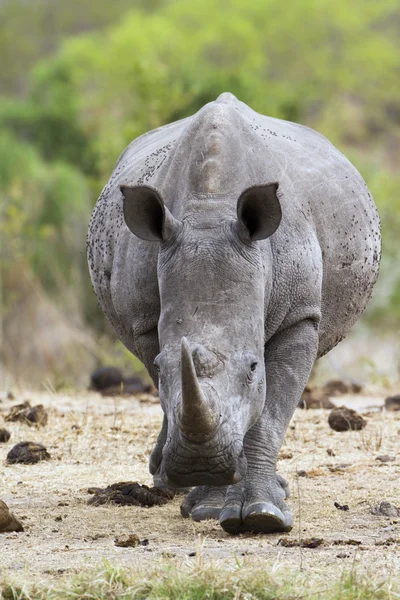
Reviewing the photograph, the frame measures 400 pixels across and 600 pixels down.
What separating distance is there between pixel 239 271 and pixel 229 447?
0.80m

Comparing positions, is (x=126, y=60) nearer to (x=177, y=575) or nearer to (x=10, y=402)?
(x=10, y=402)

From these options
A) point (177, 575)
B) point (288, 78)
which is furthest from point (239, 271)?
point (288, 78)

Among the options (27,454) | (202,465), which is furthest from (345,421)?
(202,465)

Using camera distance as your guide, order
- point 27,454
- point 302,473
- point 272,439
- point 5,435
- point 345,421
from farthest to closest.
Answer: point 345,421, point 5,435, point 27,454, point 302,473, point 272,439

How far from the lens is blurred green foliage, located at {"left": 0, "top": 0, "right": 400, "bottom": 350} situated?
19.6 metres

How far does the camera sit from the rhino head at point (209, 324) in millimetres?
4652

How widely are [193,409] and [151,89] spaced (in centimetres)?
1393

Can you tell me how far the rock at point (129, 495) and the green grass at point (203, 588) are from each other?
6.43 feet

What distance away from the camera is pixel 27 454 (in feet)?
23.8

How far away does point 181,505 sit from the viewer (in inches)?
238

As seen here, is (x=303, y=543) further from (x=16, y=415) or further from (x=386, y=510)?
(x=16, y=415)

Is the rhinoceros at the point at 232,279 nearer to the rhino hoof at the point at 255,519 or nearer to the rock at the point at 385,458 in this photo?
the rhino hoof at the point at 255,519

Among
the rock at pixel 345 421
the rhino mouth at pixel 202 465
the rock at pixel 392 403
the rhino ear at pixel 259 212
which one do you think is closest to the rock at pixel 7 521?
the rhino mouth at pixel 202 465

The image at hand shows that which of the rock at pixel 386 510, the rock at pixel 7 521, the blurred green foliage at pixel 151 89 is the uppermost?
the blurred green foliage at pixel 151 89
